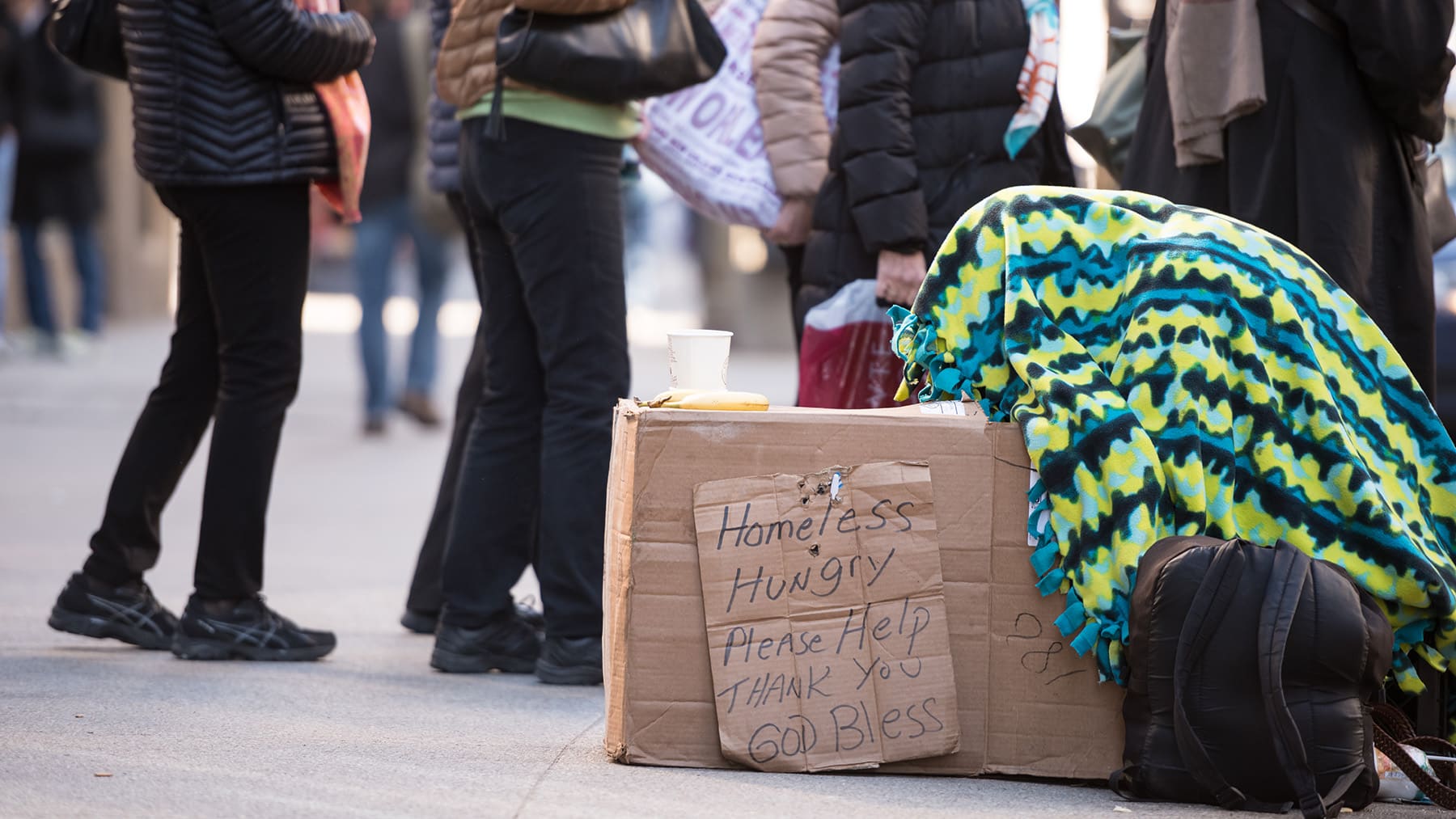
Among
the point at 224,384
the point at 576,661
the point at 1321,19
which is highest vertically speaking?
the point at 1321,19

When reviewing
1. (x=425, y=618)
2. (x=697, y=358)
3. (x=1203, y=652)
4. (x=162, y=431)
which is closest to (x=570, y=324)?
(x=697, y=358)

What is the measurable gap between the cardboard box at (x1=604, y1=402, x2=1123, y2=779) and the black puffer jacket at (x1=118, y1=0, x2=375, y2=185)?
1343mm

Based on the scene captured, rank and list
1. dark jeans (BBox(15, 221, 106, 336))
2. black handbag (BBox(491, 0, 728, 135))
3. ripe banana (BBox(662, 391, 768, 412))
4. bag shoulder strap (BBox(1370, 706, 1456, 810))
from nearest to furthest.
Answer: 1. bag shoulder strap (BBox(1370, 706, 1456, 810))
2. ripe banana (BBox(662, 391, 768, 412))
3. black handbag (BBox(491, 0, 728, 135))
4. dark jeans (BBox(15, 221, 106, 336))

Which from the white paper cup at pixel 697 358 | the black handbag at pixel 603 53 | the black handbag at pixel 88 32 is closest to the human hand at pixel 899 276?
the black handbag at pixel 603 53

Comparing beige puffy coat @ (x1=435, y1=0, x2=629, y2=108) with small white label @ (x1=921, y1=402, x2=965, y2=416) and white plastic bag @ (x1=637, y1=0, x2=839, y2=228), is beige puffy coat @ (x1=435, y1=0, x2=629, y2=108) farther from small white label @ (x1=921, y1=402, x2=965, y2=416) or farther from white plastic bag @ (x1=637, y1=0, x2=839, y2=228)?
small white label @ (x1=921, y1=402, x2=965, y2=416)

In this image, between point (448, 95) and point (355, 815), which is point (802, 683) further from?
point (448, 95)

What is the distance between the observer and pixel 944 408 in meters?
3.39

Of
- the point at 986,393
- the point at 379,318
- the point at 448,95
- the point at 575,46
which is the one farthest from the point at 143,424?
the point at 379,318

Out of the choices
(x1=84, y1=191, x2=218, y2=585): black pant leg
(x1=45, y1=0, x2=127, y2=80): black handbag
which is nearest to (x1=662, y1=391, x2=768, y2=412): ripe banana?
(x1=84, y1=191, x2=218, y2=585): black pant leg

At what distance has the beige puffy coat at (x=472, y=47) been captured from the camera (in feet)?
13.4

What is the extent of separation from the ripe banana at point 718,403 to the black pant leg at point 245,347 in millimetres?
1296

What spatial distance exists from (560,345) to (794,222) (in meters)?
0.87

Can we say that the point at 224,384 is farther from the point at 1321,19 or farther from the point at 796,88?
the point at 1321,19

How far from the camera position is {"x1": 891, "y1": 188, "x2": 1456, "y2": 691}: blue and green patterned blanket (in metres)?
3.24
